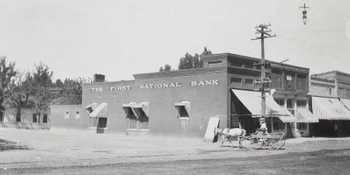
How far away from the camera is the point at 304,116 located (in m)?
45.6

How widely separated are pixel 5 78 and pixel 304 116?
49493 mm

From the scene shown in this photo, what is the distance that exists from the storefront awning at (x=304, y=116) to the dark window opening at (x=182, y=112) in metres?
12.1

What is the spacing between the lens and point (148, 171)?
15320mm

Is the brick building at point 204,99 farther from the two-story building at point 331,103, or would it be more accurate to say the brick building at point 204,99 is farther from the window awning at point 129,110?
the two-story building at point 331,103

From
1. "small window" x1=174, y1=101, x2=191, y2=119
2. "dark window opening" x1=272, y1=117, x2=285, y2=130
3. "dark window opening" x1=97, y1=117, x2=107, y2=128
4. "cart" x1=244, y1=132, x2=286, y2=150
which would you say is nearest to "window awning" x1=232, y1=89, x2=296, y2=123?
"dark window opening" x1=272, y1=117, x2=285, y2=130

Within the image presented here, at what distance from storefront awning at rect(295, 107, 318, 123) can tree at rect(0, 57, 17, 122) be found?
47.2 m

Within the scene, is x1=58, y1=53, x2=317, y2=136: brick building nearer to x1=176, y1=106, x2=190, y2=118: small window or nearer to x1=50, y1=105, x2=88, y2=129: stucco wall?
x1=176, y1=106, x2=190, y2=118: small window

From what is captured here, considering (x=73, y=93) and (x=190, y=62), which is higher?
(x=190, y=62)

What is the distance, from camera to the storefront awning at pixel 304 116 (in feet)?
148

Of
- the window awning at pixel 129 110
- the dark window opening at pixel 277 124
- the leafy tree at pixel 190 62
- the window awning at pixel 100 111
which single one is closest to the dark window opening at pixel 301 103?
the dark window opening at pixel 277 124

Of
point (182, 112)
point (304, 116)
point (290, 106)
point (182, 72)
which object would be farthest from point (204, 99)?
point (304, 116)

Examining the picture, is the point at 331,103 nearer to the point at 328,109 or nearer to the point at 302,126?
the point at 328,109

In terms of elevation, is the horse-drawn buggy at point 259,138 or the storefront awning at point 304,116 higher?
the storefront awning at point 304,116

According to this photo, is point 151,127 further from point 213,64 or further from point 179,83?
point 213,64
